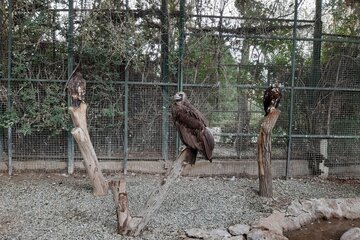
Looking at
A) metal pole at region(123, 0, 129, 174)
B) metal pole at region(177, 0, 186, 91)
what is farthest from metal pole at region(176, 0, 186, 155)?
metal pole at region(123, 0, 129, 174)

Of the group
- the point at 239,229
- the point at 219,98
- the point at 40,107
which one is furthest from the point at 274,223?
the point at 40,107

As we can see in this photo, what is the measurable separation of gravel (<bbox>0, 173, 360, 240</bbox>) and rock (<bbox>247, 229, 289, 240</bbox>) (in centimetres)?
37

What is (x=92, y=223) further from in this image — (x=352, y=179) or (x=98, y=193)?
(x=352, y=179)

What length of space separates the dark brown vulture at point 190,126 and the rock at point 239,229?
72 cm

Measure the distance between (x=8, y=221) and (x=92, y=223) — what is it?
81cm

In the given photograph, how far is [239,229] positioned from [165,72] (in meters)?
2.93

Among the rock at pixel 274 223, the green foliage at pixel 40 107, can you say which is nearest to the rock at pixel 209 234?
the rock at pixel 274 223

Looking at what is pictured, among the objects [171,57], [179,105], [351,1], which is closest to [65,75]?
[171,57]

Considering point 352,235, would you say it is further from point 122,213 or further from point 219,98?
point 219,98

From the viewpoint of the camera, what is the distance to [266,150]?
4629mm

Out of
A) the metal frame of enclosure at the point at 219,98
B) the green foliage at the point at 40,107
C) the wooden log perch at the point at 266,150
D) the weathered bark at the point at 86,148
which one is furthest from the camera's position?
the metal frame of enclosure at the point at 219,98

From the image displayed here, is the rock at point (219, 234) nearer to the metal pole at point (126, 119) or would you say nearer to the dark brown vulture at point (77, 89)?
the dark brown vulture at point (77, 89)

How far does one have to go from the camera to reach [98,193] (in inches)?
180

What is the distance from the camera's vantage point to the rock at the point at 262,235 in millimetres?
Answer: 3291
